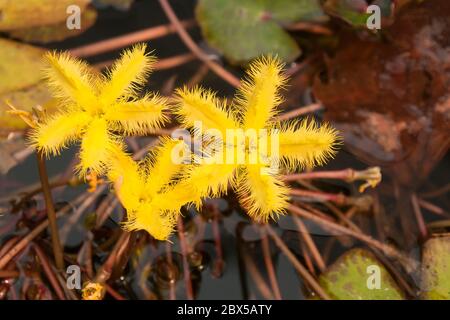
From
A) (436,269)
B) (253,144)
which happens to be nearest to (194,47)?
(253,144)

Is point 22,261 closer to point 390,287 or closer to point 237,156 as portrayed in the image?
point 237,156

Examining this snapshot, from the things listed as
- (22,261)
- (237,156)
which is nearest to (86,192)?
(22,261)

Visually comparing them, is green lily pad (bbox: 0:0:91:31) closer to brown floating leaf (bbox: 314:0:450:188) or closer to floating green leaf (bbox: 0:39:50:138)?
floating green leaf (bbox: 0:39:50:138)

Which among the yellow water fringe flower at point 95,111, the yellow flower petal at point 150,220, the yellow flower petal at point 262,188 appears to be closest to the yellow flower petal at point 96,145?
the yellow water fringe flower at point 95,111

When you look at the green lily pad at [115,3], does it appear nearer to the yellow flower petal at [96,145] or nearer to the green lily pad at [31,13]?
the green lily pad at [31,13]

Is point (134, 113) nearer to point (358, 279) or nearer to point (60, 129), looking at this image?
point (60, 129)

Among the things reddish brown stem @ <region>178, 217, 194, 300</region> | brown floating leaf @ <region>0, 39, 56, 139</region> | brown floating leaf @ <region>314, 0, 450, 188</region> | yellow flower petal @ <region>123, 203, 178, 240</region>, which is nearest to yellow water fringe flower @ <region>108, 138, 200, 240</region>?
yellow flower petal @ <region>123, 203, 178, 240</region>
